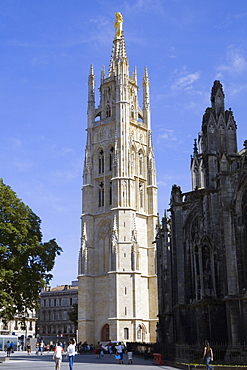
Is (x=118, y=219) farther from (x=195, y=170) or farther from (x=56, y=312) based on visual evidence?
(x=56, y=312)

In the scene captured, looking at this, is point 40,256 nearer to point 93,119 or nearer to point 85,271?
point 85,271

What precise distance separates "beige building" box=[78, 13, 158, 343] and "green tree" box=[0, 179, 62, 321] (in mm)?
23296

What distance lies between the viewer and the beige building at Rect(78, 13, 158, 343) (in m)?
57.1

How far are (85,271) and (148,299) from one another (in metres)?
8.05

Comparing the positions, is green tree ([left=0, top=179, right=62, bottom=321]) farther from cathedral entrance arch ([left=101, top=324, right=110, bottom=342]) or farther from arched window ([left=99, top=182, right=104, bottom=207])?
arched window ([left=99, top=182, right=104, bottom=207])

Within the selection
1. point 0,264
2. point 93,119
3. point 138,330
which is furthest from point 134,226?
point 0,264

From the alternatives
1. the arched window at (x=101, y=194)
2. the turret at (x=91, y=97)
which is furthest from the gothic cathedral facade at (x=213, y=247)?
the turret at (x=91, y=97)

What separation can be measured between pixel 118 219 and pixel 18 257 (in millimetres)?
27105

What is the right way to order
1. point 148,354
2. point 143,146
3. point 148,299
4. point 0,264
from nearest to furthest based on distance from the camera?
1. point 0,264
2. point 148,354
3. point 148,299
4. point 143,146

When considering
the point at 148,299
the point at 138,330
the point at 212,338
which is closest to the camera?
the point at 212,338

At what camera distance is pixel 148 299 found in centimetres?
6009

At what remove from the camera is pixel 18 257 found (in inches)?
1286

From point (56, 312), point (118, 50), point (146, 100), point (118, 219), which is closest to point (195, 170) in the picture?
point (118, 219)

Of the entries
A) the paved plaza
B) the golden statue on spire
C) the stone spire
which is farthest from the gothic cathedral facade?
the golden statue on spire
